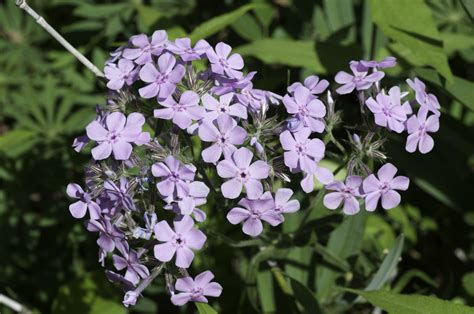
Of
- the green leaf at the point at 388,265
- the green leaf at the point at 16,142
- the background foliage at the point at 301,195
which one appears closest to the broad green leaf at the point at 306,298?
the background foliage at the point at 301,195

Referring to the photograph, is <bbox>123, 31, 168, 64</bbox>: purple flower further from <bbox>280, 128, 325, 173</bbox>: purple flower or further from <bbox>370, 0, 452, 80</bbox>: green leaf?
<bbox>370, 0, 452, 80</bbox>: green leaf

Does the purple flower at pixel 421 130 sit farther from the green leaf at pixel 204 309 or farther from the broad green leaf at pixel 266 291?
the broad green leaf at pixel 266 291

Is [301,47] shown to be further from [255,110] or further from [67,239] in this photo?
[67,239]

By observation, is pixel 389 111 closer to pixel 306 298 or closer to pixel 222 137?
pixel 222 137

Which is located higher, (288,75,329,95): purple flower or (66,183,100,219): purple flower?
(288,75,329,95): purple flower

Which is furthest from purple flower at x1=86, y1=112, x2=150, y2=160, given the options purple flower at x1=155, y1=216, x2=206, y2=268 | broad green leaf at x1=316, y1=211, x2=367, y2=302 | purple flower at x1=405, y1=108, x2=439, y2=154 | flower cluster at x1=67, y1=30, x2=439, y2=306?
broad green leaf at x1=316, y1=211, x2=367, y2=302

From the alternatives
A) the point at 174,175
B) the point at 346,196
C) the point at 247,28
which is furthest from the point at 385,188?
the point at 247,28

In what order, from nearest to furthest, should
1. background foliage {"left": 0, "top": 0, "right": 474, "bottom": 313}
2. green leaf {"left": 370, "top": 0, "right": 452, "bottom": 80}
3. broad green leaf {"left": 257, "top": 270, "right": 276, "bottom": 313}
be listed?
green leaf {"left": 370, "top": 0, "right": 452, "bottom": 80}, background foliage {"left": 0, "top": 0, "right": 474, "bottom": 313}, broad green leaf {"left": 257, "top": 270, "right": 276, "bottom": 313}
